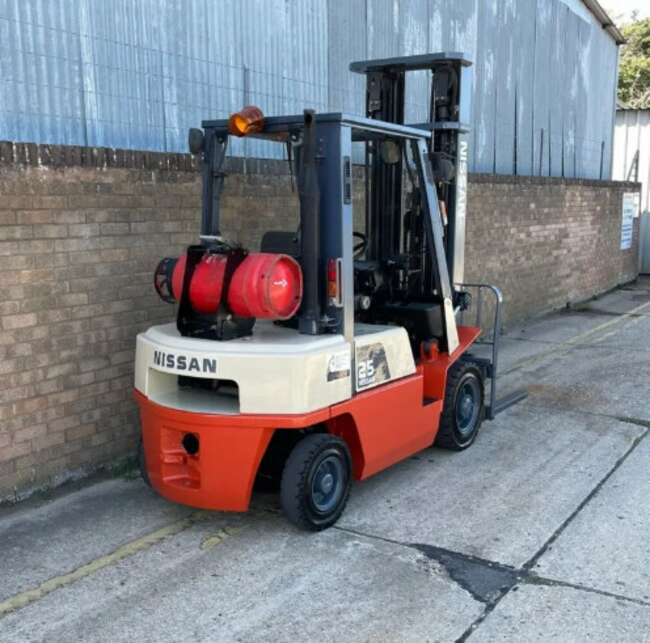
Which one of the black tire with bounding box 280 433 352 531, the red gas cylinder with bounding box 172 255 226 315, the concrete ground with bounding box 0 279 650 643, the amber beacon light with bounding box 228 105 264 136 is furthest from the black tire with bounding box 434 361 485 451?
the amber beacon light with bounding box 228 105 264 136

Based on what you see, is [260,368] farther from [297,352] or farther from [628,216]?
[628,216]

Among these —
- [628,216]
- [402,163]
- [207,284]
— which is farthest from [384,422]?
[628,216]

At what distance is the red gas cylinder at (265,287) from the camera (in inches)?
166

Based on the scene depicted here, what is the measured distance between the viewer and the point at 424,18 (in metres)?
9.90

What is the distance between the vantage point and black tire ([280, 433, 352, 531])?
447 centimetres

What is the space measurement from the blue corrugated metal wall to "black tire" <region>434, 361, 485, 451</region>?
9.75 ft

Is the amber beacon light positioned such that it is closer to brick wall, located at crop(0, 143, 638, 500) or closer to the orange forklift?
the orange forklift

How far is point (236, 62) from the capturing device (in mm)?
6930

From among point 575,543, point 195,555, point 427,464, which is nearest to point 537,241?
point 427,464

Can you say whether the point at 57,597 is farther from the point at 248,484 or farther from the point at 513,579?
the point at 513,579

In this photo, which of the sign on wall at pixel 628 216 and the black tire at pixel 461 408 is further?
the sign on wall at pixel 628 216

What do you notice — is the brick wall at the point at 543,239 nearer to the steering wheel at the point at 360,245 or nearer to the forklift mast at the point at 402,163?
the forklift mast at the point at 402,163

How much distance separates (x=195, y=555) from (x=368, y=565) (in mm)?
1028

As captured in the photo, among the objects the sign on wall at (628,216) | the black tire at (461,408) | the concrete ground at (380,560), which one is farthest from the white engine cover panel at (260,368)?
the sign on wall at (628,216)
